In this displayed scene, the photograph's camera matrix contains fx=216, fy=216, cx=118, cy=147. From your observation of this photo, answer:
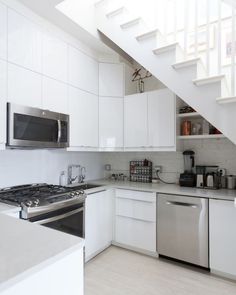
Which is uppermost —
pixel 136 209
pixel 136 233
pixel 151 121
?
pixel 151 121

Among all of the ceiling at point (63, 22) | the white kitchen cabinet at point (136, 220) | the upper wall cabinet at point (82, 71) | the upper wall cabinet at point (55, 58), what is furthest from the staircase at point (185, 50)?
the white kitchen cabinet at point (136, 220)

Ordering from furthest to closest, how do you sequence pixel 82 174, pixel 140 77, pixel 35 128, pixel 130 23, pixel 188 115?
1. pixel 140 77
2. pixel 82 174
3. pixel 188 115
4. pixel 130 23
5. pixel 35 128

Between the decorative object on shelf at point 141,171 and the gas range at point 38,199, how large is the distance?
3.84ft

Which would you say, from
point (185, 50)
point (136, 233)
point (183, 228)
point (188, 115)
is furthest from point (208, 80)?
point (136, 233)

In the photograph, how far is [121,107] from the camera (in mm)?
3146

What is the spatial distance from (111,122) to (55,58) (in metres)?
1.14

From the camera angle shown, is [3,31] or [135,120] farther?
[135,120]

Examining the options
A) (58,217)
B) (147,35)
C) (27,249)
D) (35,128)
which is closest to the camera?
(27,249)

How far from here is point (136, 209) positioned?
8.97 ft

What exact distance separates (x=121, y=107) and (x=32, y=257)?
2.59 m

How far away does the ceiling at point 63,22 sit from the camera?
2.03 meters

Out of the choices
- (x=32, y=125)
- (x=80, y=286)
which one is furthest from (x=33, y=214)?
(x=80, y=286)

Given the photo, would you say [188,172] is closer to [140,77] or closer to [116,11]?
→ [140,77]

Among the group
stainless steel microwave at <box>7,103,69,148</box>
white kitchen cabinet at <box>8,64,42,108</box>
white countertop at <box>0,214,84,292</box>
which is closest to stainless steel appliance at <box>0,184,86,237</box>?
stainless steel microwave at <box>7,103,69,148</box>
